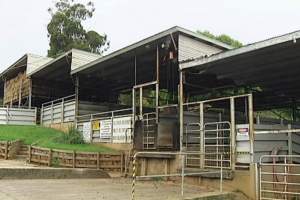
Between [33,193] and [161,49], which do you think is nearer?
[33,193]

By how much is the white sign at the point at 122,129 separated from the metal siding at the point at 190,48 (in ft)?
15.1

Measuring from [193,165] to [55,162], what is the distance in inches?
267

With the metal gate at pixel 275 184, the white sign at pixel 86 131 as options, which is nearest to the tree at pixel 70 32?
the white sign at pixel 86 131

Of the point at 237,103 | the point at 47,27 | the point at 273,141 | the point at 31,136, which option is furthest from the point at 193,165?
the point at 47,27

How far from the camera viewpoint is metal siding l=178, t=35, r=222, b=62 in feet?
50.5

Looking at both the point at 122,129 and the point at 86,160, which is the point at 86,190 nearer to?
the point at 86,160

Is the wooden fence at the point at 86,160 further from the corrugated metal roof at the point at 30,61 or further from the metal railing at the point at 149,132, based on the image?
the corrugated metal roof at the point at 30,61

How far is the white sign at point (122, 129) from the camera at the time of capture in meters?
18.6

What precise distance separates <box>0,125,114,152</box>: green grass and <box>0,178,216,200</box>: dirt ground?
3.99 m

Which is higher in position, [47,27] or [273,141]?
[47,27]

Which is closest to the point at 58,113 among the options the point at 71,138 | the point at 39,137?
the point at 39,137

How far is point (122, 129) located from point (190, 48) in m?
5.49

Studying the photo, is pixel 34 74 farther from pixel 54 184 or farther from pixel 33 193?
pixel 33 193

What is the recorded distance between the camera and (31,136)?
928 inches
